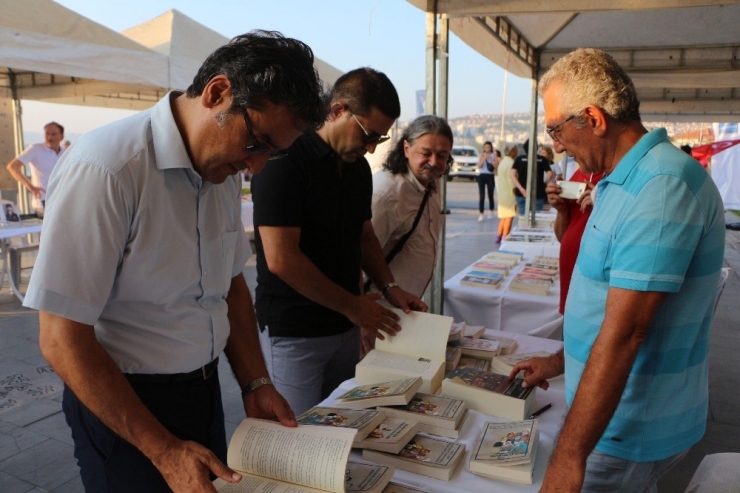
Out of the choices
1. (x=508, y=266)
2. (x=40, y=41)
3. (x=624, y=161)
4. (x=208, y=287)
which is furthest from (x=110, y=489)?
(x=40, y=41)

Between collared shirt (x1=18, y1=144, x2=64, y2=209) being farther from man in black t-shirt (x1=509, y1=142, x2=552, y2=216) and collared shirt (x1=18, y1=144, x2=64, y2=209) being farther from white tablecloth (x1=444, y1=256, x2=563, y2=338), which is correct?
man in black t-shirt (x1=509, y1=142, x2=552, y2=216)

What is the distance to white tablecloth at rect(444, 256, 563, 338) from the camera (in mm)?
2982

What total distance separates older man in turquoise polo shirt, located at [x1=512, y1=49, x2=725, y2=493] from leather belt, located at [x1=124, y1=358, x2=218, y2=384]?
787 mm

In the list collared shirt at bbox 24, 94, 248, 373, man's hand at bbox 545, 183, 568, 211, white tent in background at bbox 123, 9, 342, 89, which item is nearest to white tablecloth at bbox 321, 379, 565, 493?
Answer: collared shirt at bbox 24, 94, 248, 373

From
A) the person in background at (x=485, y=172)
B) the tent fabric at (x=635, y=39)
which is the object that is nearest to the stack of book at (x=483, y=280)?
the tent fabric at (x=635, y=39)

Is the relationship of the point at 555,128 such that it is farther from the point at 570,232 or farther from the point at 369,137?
the point at 570,232

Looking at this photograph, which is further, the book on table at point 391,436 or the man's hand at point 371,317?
the man's hand at point 371,317

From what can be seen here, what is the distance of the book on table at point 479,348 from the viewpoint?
6.42 feet

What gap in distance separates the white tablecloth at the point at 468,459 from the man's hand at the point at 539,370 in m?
0.09

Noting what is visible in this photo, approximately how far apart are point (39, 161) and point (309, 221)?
5761 millimetres

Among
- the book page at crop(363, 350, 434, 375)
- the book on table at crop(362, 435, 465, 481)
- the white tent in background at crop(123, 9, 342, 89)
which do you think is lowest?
the book on table at crop(362, 435, 465, 481)

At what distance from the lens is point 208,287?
1204 millimetres

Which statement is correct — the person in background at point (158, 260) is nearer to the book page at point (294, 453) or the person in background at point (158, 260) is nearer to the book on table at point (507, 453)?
the book page at point (294, 453)

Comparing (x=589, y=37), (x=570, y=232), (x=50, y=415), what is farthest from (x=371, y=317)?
(x=589, y=37)
